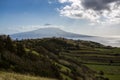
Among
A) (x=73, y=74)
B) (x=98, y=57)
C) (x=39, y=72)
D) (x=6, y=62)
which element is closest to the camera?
(x=6, y=62)

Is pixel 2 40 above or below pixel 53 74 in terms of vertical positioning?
above

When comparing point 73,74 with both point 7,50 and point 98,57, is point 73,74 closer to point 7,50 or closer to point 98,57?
point 7,50

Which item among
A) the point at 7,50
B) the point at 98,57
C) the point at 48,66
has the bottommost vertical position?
the point at 98,57

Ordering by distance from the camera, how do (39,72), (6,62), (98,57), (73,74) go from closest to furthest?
(6,62) → (39,72) → (73,74) → (98,57)

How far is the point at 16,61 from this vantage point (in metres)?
21.9

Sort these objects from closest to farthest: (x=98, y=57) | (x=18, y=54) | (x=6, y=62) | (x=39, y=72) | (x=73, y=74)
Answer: (x=6, y=62) → (x=39, y=72) → (x=18, y=54) → (x=73, y=74) → (x=98, y=57)

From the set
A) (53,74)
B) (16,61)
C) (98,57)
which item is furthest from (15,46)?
(98,57)

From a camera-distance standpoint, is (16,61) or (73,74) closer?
(16,61)

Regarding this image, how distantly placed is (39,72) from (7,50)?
3.84m

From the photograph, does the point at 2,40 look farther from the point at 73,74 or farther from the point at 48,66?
the point at 73,74

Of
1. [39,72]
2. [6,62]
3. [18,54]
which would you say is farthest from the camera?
[18,54]

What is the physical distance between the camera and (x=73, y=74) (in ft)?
95.5

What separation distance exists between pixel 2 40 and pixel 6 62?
13.9 feet

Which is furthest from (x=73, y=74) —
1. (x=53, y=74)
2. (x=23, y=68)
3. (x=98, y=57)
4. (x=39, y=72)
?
(x=98, y=57)
